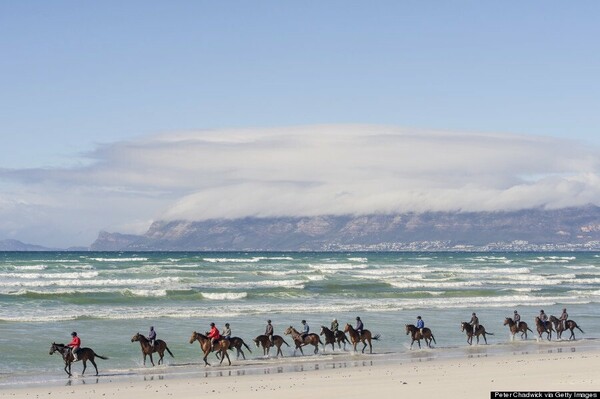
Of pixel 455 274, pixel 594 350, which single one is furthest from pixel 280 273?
pixel 594 350

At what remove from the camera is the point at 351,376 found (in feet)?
75.4

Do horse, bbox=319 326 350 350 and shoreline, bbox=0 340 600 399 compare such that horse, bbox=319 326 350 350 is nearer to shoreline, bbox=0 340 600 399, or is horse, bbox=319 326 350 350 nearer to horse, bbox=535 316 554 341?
shoreline, bbox=0 340 600 399

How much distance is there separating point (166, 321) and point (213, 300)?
12.8 m

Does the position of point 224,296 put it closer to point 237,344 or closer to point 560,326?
point 560,326

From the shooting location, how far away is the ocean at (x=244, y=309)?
27969 millimetres

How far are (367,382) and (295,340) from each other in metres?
7.74

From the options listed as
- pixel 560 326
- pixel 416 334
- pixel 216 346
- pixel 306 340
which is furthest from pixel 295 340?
pixel 560 326

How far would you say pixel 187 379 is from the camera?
2314 centimetres

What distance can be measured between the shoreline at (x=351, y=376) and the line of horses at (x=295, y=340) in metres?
0.50

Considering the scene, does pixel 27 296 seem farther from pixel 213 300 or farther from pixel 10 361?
pixel 10 361

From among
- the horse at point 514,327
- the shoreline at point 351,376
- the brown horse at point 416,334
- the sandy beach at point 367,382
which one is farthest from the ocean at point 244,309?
the sandy beach at point 367,382

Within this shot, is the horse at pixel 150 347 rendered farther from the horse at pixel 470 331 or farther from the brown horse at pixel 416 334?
the horse at pixel 470 331

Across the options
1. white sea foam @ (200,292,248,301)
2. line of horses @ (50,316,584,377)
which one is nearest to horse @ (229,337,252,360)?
line of horses @ (50,316,584,377)

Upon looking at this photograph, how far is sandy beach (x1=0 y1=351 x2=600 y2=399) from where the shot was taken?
19.7 meters
